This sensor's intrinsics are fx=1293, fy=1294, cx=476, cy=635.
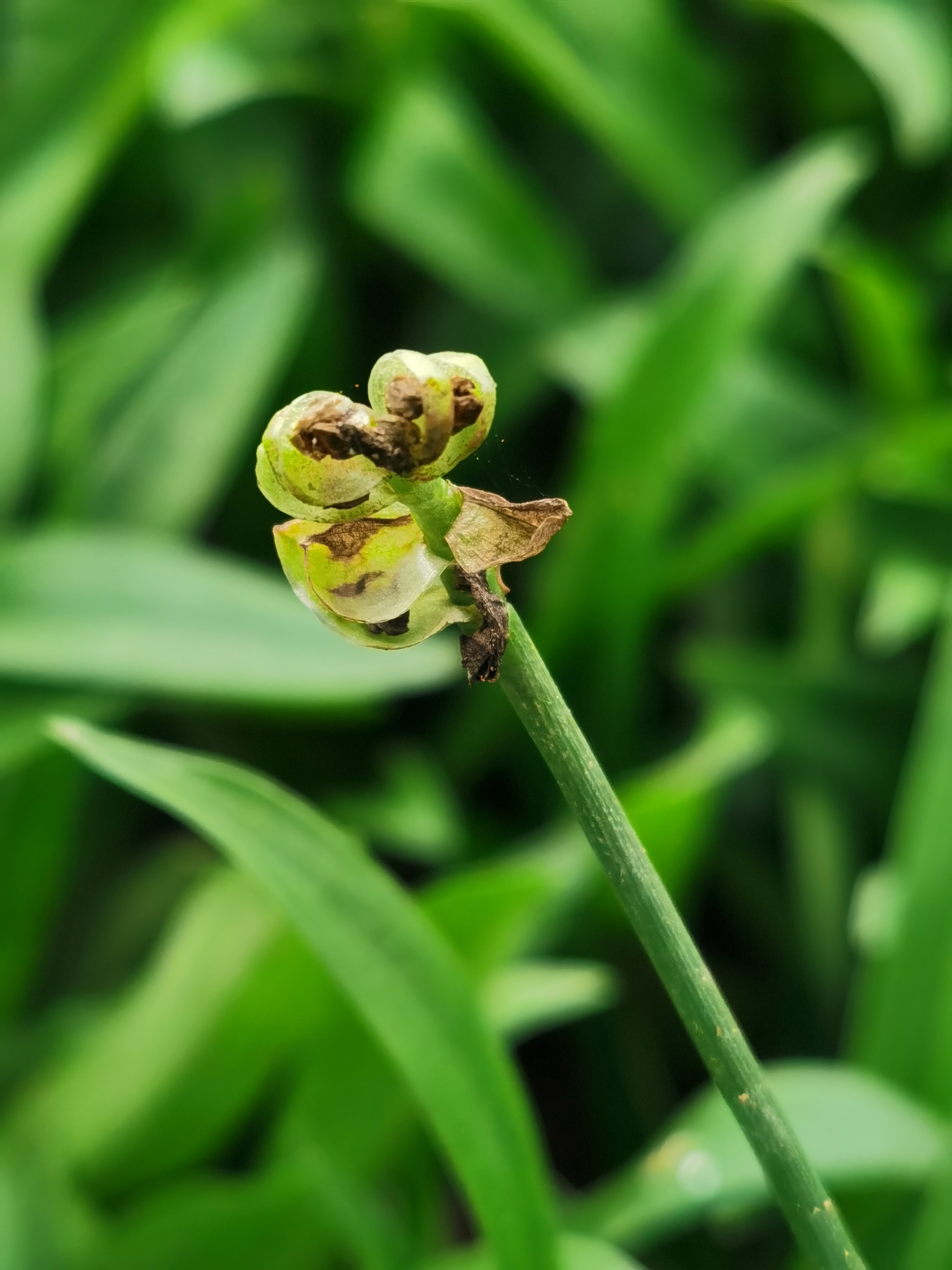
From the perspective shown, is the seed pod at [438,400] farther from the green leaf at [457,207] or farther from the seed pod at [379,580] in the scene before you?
the green leaf at [457,207]

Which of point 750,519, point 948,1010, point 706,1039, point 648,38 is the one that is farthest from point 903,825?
point 648,38

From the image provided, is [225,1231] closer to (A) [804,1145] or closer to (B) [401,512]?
(A) [804,1145]

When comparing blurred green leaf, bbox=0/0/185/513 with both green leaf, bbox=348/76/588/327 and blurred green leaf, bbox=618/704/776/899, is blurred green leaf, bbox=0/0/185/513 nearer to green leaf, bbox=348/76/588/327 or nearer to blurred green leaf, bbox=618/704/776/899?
green leaf, bbox=348/76/588/327

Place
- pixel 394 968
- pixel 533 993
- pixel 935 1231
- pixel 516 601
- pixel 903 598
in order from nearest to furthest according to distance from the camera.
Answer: pixel 394 968
pixel 935 1231
pixel 533 993
pixel 903 598
pixel 516 601

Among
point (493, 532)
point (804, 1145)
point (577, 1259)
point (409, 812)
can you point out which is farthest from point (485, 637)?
point (409, 812)

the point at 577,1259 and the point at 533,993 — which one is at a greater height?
the point at 533,993

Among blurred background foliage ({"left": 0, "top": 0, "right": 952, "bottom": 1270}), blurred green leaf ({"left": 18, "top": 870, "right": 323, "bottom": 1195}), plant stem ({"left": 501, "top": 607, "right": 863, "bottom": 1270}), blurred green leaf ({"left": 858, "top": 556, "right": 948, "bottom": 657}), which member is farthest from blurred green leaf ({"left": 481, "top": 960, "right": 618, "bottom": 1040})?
plant stem ({"left": 501, "top": 607, "right": 863, "bottom": 1270})
